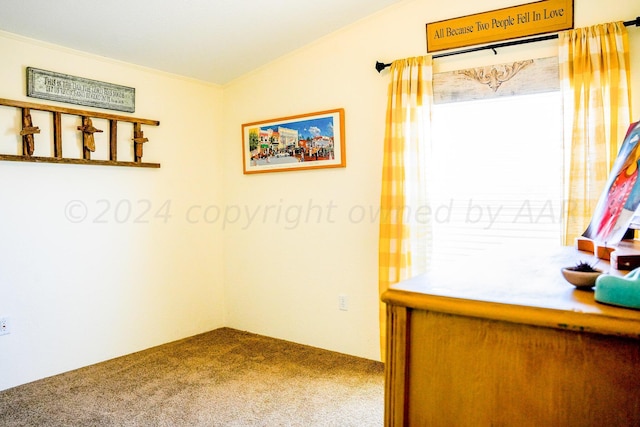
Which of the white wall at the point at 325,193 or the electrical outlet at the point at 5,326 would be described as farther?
the white wall at the point at 325,193

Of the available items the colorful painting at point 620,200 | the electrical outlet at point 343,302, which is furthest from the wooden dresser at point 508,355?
the electrical outlet at point 343,302

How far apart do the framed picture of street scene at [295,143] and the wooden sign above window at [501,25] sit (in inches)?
31.6

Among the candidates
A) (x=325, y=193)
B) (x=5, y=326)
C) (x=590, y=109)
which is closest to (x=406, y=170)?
(x=325, y=193)

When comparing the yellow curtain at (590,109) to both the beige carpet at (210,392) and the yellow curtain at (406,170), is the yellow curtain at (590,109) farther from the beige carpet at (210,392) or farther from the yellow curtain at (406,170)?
the beige carpet at (210,392)

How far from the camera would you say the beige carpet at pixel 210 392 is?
215 cm

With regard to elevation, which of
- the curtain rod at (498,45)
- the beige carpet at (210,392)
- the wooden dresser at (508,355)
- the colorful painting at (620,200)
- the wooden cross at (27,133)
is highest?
the curtain rod at (498,45)

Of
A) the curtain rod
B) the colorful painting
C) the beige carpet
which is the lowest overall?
the beige carpet

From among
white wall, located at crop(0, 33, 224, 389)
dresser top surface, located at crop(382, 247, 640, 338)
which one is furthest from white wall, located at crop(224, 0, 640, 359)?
dresser top surface, located at crop(382, 247, 640, 338)

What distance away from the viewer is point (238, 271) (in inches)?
143

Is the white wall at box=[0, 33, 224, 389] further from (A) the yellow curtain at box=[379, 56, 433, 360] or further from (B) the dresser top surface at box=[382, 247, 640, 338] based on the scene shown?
(B) the dresser top surface at box=[382, 247, 640, 338]

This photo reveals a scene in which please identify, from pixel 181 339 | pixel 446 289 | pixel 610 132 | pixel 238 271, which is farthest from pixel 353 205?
pixel 446 289

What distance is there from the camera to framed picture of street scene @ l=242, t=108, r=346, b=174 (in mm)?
2996

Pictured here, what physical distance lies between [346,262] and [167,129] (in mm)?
1751

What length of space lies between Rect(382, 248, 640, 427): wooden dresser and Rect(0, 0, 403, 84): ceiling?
231cm
